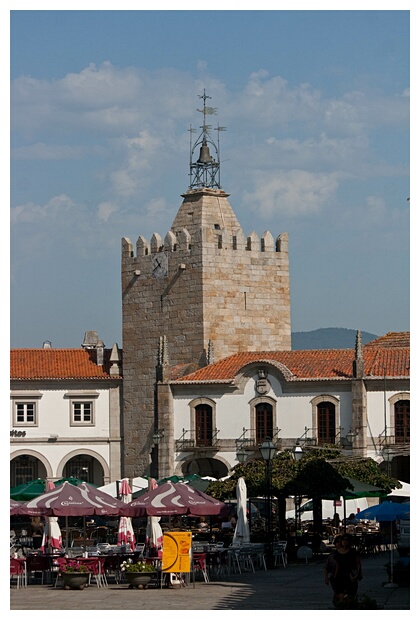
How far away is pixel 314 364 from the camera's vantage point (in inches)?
2336

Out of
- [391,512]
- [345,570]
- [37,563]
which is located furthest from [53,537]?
[345,570]

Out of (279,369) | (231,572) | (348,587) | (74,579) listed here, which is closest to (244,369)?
(279,369)

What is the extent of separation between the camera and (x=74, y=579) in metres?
28.4

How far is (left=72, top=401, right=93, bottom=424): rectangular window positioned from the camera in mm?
67562

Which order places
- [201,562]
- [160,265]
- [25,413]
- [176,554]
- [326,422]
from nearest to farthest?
[176,554], [201,562], [326,422], [160,265], [25,413]

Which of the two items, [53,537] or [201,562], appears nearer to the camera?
[201,562]

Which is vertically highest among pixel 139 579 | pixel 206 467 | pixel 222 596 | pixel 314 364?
pixel 314 364

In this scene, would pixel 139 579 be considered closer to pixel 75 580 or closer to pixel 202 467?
pixel 75 580

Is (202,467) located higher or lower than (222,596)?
higher

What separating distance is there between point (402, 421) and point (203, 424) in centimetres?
786

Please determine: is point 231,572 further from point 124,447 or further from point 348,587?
point 124,447

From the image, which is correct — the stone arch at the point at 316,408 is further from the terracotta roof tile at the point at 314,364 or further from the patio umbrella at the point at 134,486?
the patio umbrella at the point at 134,486

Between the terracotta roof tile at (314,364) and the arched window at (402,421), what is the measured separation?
3.80 ft

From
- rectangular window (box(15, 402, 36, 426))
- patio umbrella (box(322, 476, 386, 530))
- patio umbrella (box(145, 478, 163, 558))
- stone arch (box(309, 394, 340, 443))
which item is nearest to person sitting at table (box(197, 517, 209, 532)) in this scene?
patio umbrella (box(322, 476, 386, 530))
